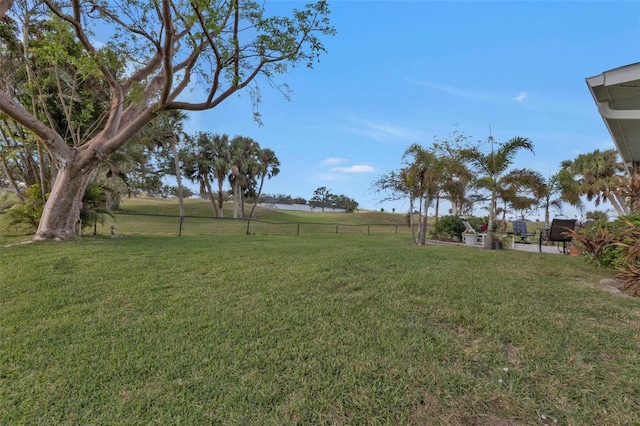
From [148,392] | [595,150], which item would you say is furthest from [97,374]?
[595,150]

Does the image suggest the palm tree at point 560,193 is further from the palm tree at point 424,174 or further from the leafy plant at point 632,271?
the leafy plant at point 632,271

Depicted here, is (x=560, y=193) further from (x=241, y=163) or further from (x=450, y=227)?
(x=241, y=163)

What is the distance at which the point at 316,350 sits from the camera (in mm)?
2326

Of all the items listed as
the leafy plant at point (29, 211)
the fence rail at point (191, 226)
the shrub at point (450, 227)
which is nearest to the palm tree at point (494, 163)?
the shrub at point (450, 227)

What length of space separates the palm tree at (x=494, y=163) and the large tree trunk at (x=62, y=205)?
1082 centimetres

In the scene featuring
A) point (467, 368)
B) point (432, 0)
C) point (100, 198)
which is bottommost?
point (467, 368)

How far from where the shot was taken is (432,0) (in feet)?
21.9

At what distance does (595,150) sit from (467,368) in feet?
86.1

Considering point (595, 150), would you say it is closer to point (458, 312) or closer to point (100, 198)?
point (458, 312)

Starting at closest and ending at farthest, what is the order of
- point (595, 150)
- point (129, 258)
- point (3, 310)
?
point (3, 310) → point (129, 258) → point (595, 150)

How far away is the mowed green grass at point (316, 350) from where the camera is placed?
1729 mm

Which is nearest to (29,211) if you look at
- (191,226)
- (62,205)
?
(62,205)

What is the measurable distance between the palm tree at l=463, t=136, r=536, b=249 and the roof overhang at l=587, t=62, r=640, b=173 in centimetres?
184

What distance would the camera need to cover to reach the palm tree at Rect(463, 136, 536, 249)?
8172mm
